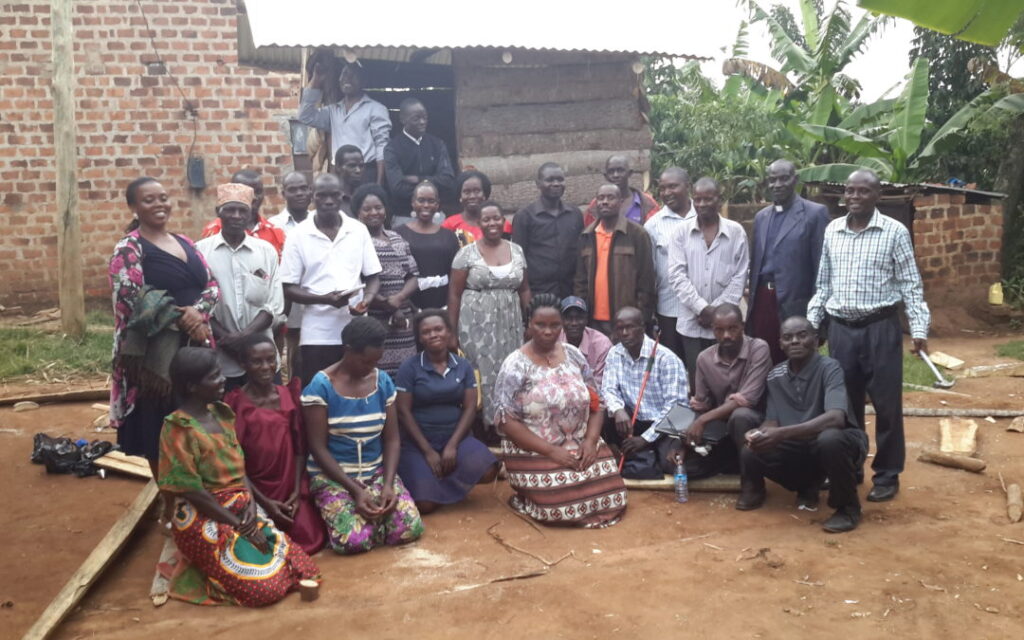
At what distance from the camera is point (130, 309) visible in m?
4.97

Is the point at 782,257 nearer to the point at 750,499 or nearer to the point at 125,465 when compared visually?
the point at 750,499

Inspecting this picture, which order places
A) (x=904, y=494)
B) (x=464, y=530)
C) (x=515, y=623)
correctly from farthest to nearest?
1. (x=904, y=494)
2. (x=464, y=530)
3. (x=515, y=623)

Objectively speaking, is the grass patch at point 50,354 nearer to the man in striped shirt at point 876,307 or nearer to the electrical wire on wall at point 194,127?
the electrical wire on wall at point 194,127

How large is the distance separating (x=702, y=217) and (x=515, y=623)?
326 cm

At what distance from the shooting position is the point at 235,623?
4.40 meters

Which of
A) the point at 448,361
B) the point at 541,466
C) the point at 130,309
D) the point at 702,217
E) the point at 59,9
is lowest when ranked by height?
the point at 541,466

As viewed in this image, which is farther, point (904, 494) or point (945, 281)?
point (945, 281)

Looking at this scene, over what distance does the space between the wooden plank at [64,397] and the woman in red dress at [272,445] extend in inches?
139

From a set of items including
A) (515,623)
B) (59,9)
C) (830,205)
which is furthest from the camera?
(830,205)

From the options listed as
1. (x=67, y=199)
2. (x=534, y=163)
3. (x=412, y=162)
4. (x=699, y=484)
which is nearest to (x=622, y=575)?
(x=699, y=484)

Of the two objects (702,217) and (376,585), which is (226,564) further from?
(702,217)

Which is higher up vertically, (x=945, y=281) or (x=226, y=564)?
(x=945, y=281)

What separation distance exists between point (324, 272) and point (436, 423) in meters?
1.16

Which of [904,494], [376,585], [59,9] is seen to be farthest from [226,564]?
[59,9]
